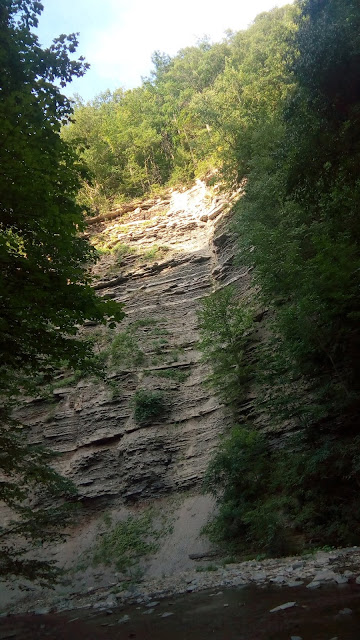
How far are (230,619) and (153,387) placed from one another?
16115mm

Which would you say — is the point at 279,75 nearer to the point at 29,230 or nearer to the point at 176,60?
the point at 176,60

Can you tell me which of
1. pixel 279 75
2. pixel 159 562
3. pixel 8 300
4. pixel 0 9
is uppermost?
pixel 279 75

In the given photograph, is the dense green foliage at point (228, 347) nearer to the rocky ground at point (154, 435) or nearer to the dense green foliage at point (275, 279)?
the dense green foliage at point (275, 279)

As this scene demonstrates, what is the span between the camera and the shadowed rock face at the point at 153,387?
1795 cm

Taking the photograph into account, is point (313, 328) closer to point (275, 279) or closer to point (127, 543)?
point (275, 279)

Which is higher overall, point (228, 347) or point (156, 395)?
point (228, 347)

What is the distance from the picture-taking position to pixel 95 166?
1458 inches

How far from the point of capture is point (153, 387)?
20688mm

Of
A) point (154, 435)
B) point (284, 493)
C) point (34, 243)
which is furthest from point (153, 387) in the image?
point (34, 243)

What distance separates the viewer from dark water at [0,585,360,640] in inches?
142

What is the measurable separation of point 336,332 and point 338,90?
19.2ft

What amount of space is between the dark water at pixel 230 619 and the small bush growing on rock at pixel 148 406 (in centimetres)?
1150

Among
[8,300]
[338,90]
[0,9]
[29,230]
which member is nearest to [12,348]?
[8,300]

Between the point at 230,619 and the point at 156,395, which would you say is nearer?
the point at 230,619
